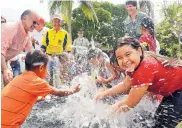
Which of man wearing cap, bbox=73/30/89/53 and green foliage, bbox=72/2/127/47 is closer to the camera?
man wearing cap, bbox=73/30/89/53

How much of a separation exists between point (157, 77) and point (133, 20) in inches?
120

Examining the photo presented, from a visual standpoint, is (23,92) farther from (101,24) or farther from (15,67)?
(101,24)

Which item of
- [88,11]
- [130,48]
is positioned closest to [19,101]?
[130,48]

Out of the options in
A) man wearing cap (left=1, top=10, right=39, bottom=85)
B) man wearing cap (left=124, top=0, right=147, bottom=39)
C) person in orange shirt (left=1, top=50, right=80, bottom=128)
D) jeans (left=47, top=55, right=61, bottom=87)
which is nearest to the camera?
person in orange shirt (left=1, top=50, right=80, bottom=128)

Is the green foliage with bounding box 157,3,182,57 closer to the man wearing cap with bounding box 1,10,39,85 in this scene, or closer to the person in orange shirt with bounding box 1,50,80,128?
the man wearing cap with bounding box 1,10,39,85

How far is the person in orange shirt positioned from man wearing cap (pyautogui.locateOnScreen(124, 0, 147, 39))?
8.82 feet

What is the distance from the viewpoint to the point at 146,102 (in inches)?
182

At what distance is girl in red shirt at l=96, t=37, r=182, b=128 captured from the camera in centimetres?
314

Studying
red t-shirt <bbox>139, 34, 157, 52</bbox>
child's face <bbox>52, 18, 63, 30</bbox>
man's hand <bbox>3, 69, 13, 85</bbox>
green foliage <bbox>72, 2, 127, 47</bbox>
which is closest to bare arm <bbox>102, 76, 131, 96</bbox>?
man's hand <bbox>3, 69, 13, 85</bbox>

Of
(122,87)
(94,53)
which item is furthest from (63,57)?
(122,87)

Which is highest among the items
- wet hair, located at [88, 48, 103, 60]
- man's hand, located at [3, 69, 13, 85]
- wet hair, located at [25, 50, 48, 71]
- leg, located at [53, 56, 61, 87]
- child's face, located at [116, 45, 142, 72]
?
child's face, located at [116, 45, 142, 72]

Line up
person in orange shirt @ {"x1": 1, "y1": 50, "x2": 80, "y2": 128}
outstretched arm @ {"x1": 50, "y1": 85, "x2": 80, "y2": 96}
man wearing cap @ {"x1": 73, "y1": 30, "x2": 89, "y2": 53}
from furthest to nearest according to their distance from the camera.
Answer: man wearing cap @ {"x1": 73, "y1": 30, "x2": 89, "y2": 53}
outstretched arm @ {"x1": 50, "y1": 85, "x2": 80, "y2": 96}
person in orange shirt @ {"x1": 1, "y1": 50, "x2": 80, "y2": 128}

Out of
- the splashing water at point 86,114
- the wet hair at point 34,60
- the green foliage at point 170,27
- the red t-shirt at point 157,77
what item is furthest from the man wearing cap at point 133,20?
the green foliage at point 170,27

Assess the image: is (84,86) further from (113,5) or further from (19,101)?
(113,5)
